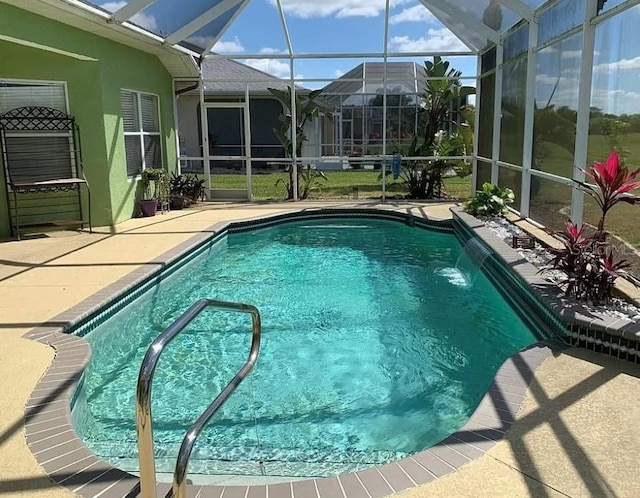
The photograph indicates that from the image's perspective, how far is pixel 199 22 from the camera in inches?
421

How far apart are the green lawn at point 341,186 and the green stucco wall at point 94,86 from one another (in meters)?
4.49

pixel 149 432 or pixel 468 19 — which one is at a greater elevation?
pixel 468 19

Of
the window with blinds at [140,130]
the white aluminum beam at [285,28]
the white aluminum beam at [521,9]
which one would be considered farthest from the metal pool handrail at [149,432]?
the white aluminum beam at [285,28]

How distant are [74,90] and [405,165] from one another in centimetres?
733

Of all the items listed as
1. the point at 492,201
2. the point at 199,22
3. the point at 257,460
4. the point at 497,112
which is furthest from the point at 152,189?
the point at 257,460

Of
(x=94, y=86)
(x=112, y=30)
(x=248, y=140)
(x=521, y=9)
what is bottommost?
(x=248, y=140)

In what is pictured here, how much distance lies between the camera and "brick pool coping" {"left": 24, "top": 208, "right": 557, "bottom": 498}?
8.38 ft

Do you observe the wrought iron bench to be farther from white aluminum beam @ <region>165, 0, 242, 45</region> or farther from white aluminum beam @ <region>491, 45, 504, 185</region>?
white aluminum beam @ <region>491, 45, 504, 185</region>

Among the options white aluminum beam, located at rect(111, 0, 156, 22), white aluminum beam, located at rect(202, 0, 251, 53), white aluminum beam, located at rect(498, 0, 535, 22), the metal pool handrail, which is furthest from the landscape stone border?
white aluminum beam, located at rect(202, 0, 251, 53)

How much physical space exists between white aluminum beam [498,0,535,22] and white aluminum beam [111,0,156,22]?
525 cm

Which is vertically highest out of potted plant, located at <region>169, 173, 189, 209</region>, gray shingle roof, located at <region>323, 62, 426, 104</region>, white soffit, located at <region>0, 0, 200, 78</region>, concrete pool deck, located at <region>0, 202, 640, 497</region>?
white soffit, located at <region>0, 0, 200, 78</region>

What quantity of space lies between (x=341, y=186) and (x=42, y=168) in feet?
29.1

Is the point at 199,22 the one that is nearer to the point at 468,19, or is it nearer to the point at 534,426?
the point at 468,19

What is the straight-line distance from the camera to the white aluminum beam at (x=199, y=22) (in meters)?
10.7
